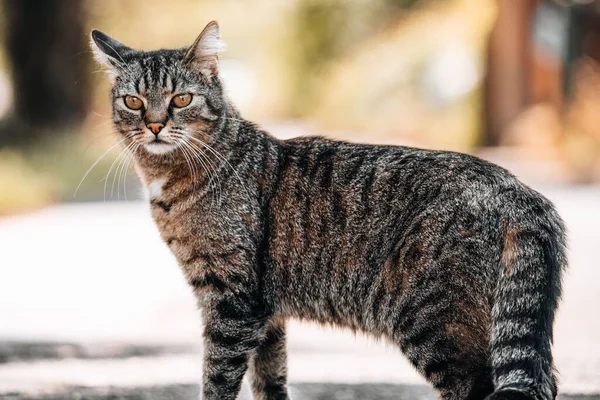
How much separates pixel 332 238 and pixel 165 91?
3.72 feet

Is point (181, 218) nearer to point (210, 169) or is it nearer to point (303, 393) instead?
point (210, 169)

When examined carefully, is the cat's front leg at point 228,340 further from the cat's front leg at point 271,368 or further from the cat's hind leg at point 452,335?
the cat's hind leg at point 452,335

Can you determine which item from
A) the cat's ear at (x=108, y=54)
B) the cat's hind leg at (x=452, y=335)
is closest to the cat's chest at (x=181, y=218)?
the cat's ear at (x=108, y=54)

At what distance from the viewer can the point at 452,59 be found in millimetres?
19438

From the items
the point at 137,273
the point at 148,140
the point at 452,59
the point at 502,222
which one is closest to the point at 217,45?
the point at 148,140

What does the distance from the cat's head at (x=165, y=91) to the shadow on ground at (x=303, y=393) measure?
160 cm

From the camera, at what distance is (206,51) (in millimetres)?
4652

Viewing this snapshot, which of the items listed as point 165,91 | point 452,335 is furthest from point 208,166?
point 452,335

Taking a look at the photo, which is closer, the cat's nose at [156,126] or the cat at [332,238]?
the cat at [332,238]

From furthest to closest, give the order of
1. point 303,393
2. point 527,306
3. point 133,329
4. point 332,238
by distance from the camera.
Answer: point 133,329 < point 303,393 < point 332,238 < point 527,306

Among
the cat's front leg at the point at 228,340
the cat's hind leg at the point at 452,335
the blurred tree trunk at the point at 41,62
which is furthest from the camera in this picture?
the blurred tree trunk at the point at 41,62

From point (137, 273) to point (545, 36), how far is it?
9.48 metres

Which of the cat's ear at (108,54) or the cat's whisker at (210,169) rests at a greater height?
the cat's ear at (108,54)

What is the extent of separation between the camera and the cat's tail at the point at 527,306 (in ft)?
11.3
